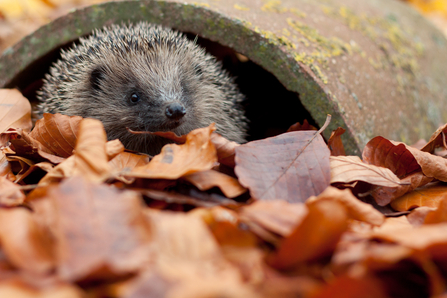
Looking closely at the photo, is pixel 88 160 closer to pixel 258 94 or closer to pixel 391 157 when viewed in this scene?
pixel 391 157

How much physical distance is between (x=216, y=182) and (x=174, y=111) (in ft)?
2.45

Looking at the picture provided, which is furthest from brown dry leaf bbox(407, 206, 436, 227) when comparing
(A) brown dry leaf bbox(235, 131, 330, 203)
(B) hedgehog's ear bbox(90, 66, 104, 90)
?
Result: (B) hedgehog's ear bbox(90, 66, 104, 90)

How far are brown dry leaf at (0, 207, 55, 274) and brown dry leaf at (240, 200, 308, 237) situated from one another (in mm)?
545

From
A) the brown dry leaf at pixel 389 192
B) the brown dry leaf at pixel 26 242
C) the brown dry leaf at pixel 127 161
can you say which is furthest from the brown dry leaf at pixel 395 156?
the brown dry leaf at pixel 26 242

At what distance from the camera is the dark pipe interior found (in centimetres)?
302

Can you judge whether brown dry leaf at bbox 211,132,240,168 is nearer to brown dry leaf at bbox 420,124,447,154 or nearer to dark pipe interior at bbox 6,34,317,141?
brown dry leaf at bbox 420,124,447,154

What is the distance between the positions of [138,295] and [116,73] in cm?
185

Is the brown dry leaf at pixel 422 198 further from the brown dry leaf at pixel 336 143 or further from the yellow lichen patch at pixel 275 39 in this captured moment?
the yellow lichen patch at pixel 275 39

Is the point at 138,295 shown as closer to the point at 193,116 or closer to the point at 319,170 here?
the point at 319,170

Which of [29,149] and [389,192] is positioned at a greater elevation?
[389,192]

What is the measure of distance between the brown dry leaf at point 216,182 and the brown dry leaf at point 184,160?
3 cm

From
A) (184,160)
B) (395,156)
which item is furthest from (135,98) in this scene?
(395,156)

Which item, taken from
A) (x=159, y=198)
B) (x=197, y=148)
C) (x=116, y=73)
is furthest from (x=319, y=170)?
(x=116, y=73)

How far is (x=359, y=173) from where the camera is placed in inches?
67.1
